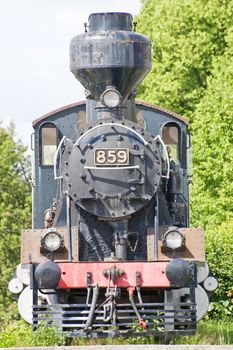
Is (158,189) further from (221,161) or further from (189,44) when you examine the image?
(189,44)

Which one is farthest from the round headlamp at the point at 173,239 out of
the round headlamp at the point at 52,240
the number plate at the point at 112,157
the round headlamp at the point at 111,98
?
the round headlamp at the point at 111,98

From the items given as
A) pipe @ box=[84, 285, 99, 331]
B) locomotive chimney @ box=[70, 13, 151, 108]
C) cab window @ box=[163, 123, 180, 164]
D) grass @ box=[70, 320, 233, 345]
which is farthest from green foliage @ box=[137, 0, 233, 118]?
pipe @ box=[84, 285, 99, 331]

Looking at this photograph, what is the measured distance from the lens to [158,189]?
51.2 ft

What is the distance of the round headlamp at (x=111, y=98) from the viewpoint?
15648 millimetres

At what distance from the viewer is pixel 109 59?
1576 centimetres

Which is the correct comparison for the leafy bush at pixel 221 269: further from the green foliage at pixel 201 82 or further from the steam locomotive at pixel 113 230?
the steam locomotive at pixel 113 230

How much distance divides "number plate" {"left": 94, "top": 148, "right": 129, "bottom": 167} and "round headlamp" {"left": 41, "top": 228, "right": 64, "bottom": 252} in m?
0.97

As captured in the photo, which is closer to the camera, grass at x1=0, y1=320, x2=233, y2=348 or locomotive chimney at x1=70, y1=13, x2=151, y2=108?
grass at x1=0, y1=320, x2=233, y2=348

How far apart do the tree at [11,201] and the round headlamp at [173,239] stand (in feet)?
70.2

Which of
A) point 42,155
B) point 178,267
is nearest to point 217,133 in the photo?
point 42,155

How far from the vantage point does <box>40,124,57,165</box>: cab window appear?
55.8 feet

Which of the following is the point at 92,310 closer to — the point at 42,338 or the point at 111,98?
the point at 42,338

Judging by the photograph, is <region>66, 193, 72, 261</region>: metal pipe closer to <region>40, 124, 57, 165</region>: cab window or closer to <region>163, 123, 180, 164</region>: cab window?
<region>40, 124, 57, 165</region>: cab window

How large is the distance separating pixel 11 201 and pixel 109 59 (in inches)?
968
